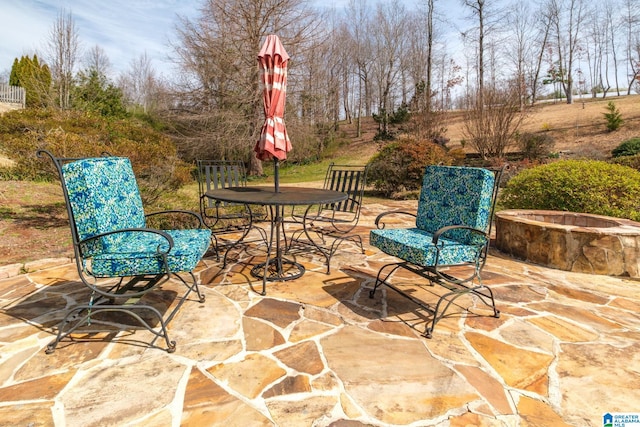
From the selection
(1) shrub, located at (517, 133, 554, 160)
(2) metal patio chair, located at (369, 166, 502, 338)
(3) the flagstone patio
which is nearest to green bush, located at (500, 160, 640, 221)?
(3) the flagstone patio

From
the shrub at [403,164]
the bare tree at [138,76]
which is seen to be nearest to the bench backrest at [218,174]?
the shrub at [403,164]

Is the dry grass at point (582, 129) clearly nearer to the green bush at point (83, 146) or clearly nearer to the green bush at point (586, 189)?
the green bush at point (586, 189)

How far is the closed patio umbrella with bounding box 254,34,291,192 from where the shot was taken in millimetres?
2977

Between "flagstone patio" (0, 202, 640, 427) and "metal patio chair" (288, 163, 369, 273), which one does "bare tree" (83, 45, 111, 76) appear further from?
"flagstone patio" (0, 202, 640, 427)

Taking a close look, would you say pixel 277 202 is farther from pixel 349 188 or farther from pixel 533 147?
pixel 533 147

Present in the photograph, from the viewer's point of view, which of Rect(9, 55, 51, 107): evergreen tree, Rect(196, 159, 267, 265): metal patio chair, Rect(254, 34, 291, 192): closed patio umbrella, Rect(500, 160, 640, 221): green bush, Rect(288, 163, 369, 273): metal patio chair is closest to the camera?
Rect(254, 34, 291, 192): closed patio umbrella

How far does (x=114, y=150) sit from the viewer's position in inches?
206

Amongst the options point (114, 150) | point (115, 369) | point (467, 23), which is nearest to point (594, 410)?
point (115, 369)

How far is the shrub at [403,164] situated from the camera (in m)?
8.89

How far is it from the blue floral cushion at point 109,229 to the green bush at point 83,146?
243 cm

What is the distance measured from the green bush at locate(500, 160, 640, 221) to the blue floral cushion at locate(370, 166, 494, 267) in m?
3.02

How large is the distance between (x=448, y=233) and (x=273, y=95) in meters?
1.97

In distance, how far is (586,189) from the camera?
4.73 m

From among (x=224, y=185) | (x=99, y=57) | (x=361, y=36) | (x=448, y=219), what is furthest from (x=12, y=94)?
(x=448, y=219)
